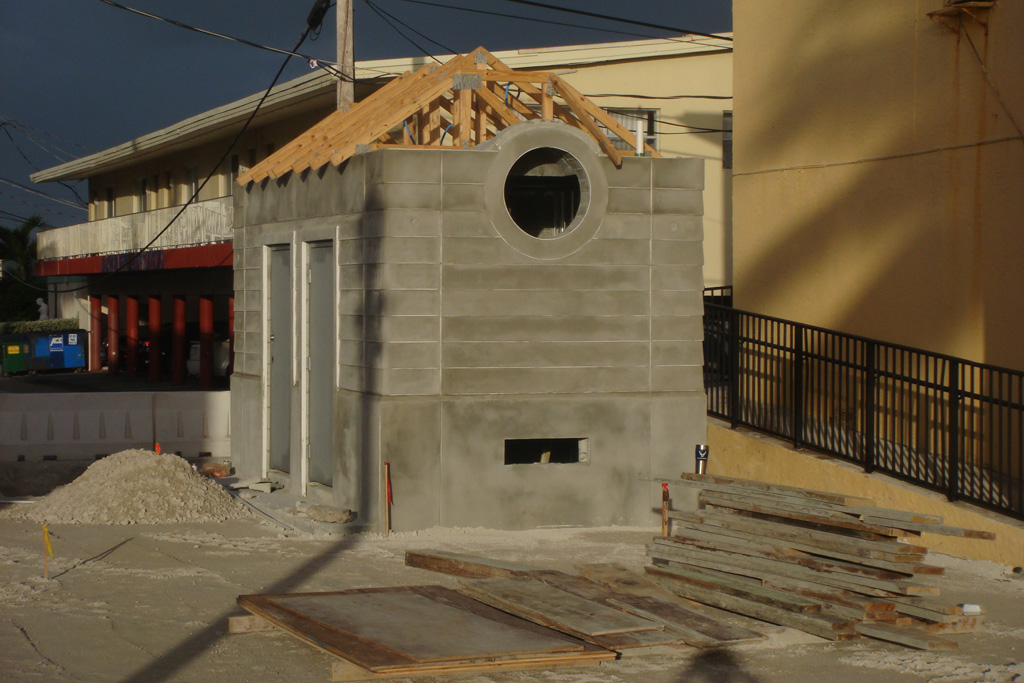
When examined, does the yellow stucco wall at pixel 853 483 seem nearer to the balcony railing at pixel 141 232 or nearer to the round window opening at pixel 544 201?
the round window opening at pixel 544 201

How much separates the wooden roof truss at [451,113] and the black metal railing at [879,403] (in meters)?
3.12

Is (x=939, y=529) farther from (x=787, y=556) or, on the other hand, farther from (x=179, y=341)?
(x=179, y=341)

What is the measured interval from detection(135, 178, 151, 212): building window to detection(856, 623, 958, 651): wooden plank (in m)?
35.8

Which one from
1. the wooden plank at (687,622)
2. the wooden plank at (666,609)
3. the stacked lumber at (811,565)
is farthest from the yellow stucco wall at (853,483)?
the wooden plank at (687,622)

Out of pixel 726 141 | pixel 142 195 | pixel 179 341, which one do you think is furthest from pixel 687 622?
pixel 142 195

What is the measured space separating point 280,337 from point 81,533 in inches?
158

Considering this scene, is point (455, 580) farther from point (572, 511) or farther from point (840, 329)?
point (840, 329)

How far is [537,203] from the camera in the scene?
15.6 metres

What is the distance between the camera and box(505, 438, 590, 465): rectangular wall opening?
46.5 feet

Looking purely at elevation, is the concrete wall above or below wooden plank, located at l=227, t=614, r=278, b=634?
above

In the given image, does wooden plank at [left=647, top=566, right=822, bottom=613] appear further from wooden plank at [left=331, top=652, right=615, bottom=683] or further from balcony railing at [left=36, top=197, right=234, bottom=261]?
balcony railing at [left=36, top=197, right=234, bottom=261]

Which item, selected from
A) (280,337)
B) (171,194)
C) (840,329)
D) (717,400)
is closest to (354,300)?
(280,337)

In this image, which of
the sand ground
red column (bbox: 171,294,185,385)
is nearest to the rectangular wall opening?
the sand ground

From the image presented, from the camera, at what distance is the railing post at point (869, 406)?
1330 cm
